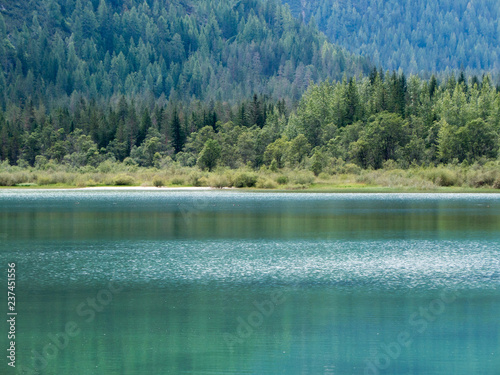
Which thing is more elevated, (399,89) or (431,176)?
(399,89)

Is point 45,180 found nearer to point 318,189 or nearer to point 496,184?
point 318,189

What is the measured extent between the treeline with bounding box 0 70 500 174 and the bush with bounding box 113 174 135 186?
16.1 metres

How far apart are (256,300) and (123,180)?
98719 mm

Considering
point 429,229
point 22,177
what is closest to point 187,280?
point 429,229

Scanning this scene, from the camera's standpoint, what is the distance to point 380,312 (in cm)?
2188

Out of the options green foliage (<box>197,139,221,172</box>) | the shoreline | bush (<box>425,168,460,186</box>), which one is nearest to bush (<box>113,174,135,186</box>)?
the shoreline

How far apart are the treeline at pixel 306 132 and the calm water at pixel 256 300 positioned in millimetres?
75476

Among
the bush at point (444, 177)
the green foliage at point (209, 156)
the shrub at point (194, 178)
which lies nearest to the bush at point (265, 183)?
the shrub at point (194, 178)

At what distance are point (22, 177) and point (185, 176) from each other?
30251mm

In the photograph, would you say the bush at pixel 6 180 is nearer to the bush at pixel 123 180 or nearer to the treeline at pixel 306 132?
the bush at pixel 123 180

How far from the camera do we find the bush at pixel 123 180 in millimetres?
119250

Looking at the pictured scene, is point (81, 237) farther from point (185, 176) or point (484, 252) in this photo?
point (185, 176)

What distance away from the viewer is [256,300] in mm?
23656

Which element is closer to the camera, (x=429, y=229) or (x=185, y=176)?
(x=429, y=229)
